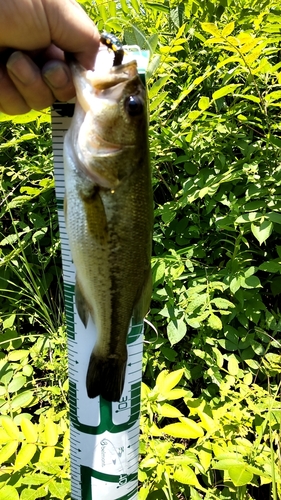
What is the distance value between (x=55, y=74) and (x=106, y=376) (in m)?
0.77

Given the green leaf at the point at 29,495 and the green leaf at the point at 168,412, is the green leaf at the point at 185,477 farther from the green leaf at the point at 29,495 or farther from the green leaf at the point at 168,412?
the green leaf at the point at 29,495

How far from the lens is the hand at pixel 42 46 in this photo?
0.94m

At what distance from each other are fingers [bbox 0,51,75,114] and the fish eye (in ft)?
0.63

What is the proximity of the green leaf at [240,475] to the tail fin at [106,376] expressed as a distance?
37 centimetres

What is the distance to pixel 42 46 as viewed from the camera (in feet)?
3.36

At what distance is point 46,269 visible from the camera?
229 centimetres

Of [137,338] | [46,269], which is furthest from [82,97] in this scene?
[46,269]

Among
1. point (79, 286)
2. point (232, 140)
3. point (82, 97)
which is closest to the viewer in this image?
point (82, 97)

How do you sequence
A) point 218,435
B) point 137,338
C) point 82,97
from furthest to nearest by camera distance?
point 218,435 → point 137,338 → point 82,97

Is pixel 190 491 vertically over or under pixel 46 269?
under

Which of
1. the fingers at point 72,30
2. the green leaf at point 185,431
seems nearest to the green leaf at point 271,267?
the green leaf at point 185,431

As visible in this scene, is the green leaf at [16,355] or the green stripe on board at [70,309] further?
the green leaf at [16,355]

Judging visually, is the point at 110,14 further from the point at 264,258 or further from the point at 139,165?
the point at 264,258

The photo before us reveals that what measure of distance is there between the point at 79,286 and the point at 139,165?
0.33 m
